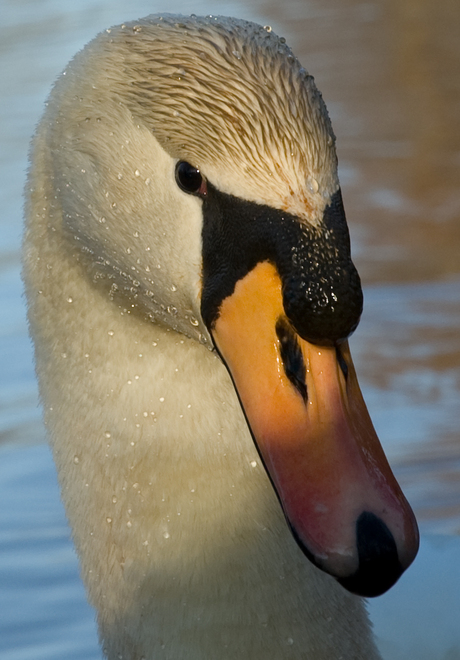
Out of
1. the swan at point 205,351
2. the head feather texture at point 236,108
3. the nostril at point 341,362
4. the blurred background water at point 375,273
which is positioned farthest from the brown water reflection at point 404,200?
the head feather texture at point 236,108

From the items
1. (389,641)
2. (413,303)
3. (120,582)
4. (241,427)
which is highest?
(241,427)

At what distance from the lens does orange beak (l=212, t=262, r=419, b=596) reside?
1.57 meters

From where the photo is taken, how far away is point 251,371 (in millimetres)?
1679

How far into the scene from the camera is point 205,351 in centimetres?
190

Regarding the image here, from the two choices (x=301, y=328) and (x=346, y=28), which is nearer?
(x=301, y=328)

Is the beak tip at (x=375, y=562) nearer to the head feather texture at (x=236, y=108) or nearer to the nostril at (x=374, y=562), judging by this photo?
the nostril at (x=374, y=562)

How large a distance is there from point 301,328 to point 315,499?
20 centimetres

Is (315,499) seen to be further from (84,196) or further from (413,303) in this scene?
(413,303)

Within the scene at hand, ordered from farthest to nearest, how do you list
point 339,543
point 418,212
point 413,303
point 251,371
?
point 418,212
point 413,303
point 251,371
point 339,543

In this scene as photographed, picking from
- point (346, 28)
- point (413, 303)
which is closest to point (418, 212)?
point (413, 303)

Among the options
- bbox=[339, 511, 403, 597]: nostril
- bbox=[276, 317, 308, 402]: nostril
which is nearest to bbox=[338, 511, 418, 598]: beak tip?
bbox=[339, 511, 403, 597]: nostril

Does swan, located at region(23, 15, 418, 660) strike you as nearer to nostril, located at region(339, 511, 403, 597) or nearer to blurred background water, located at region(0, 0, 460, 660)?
nostril, located at region(339, 511, 403, 597)

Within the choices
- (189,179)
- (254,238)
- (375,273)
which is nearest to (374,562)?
(254,238)

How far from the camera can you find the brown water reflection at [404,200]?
141 inches
